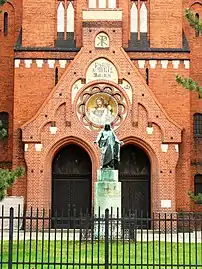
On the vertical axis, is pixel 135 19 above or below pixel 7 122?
above

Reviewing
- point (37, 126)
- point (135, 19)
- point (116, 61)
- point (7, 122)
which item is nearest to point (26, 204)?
point (37, 126)

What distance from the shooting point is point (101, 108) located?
27406 mm

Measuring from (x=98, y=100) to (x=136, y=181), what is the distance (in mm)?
4101

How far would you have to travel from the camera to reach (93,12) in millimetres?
27688

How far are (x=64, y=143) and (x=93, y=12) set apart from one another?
6.15 metres

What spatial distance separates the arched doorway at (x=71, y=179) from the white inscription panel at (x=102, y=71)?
329cm

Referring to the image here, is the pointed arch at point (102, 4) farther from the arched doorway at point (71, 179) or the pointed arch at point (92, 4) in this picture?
the arched doorway at point (71, 179)

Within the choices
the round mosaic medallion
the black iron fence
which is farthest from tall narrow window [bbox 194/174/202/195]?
the black iron fence

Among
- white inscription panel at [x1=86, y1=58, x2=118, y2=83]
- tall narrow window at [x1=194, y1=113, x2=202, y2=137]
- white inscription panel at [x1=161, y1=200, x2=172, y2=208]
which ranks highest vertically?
white inscription panel at [x1=86, y1=58, x2=118, y2=83]

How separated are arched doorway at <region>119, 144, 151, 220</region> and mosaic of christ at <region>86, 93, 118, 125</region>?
5.61 feet

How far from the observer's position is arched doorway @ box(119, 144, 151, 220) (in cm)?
2770

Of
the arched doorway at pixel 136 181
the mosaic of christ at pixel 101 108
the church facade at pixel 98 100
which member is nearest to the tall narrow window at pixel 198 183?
the church facade at pixel 98 100

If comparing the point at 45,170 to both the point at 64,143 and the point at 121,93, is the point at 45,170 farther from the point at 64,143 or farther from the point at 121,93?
the point at 121,93

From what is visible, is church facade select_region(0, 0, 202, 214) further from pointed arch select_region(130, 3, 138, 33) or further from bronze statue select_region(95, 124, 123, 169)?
bronze statue select_region(95, 124, 123, 169)
